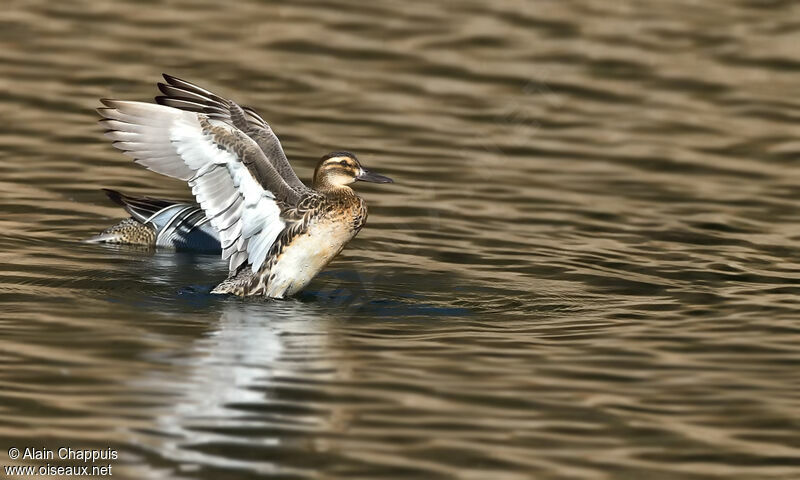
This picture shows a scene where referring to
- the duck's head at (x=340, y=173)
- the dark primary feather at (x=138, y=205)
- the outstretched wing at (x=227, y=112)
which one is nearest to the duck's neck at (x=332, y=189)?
the duck's head at (x=340, y=173)

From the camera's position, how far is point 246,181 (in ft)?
30.9

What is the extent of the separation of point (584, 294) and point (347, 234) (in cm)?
162

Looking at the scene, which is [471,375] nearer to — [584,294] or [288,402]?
[288,402]

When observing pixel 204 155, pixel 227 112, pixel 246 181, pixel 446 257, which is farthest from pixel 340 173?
pixel 446 257

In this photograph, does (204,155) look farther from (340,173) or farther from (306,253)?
(340,173)

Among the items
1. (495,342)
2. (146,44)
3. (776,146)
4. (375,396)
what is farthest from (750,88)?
(375,396)

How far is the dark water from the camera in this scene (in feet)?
22.6

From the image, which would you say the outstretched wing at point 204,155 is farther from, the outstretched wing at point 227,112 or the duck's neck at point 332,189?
the duck's neck at point 332,189

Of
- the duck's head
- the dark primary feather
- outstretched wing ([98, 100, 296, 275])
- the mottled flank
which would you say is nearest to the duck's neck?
the duck's head

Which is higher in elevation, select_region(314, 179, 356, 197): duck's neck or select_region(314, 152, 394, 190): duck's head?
select_region(314, 152, 394, 190): duck's head

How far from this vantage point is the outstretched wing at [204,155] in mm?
9266

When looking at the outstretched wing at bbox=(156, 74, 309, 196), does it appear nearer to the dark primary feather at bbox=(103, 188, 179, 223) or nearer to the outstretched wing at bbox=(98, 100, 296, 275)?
A: the outstretched wing at bbox=(98, 100, 296, 275)

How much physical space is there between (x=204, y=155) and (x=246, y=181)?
12.3 inches

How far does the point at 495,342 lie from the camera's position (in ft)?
28.4
